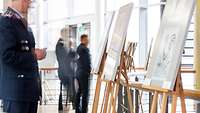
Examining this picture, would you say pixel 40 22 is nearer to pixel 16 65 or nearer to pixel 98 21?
pixel 98 21

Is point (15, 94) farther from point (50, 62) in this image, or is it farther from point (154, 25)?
point (154, 25)

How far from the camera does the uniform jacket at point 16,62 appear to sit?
245 cm

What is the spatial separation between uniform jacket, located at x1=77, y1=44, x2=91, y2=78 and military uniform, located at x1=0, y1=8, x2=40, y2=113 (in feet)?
10.3

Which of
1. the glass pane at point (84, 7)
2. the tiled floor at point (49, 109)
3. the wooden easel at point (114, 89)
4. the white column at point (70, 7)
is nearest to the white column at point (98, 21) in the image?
the glass pane at point (84, 7)

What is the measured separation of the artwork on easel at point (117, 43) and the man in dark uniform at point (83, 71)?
269 centimetres

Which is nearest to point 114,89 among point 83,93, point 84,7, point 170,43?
point 170,43

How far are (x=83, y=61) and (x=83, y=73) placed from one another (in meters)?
0.18

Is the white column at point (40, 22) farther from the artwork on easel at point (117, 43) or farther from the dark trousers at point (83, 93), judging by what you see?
the artwork on easel at point (117, 43)

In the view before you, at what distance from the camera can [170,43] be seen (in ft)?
6.25

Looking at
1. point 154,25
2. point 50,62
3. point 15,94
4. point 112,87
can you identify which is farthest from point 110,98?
point 154,25

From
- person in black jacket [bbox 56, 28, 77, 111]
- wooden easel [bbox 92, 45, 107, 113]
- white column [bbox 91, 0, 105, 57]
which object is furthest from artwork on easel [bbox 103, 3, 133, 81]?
white column [bbox 91, 0, 105, 57]

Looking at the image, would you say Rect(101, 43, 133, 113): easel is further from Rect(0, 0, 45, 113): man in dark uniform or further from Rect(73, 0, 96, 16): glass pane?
Rect(73, 0, 96, 16): glass pane

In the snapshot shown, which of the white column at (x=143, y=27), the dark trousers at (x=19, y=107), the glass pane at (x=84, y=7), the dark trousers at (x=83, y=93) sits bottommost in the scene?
the dark trousers at (x=83, y=93)

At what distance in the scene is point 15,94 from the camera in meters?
2.50
